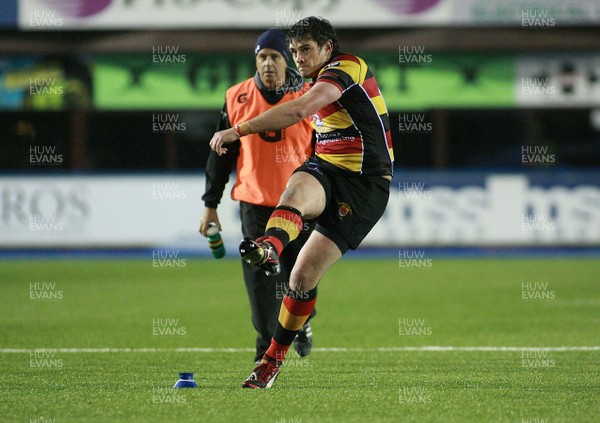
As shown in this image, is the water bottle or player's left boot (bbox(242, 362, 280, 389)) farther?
the water bottle

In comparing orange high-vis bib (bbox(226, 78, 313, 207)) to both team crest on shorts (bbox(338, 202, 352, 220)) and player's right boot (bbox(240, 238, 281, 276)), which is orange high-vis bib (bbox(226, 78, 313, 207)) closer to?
team crest on shorts (bbox(338, 202, 352, 220))

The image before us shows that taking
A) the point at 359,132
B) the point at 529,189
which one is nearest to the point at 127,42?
the point at 529,189

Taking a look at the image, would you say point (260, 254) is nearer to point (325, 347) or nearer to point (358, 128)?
point (358, 128)

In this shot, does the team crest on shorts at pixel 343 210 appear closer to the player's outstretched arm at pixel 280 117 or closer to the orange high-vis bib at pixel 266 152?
the player's outstretched arm at pixel 280 117

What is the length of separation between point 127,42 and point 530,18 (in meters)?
8.41

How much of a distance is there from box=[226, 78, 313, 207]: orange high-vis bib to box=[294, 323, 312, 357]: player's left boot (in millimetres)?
1092

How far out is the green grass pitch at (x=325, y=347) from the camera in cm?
619

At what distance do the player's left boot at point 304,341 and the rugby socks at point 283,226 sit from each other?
7.18ft

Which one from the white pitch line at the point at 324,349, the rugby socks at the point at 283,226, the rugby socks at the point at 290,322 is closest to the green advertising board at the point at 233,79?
the white pitch line at the point at 324,349

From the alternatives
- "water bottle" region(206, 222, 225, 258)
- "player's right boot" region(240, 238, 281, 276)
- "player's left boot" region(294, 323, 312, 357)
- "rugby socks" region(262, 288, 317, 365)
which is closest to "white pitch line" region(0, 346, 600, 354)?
"player's left boot" region(294, 323, 312, 357)

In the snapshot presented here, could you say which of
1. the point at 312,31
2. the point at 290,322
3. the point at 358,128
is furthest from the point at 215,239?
the point at 312,31

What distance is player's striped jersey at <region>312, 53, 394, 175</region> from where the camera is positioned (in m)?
7.02

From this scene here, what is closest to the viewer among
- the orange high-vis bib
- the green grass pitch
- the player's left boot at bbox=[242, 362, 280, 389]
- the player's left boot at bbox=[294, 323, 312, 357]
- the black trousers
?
the green grass pitch

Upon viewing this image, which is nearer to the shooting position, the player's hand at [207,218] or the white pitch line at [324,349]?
the player's hand at [207,218]
